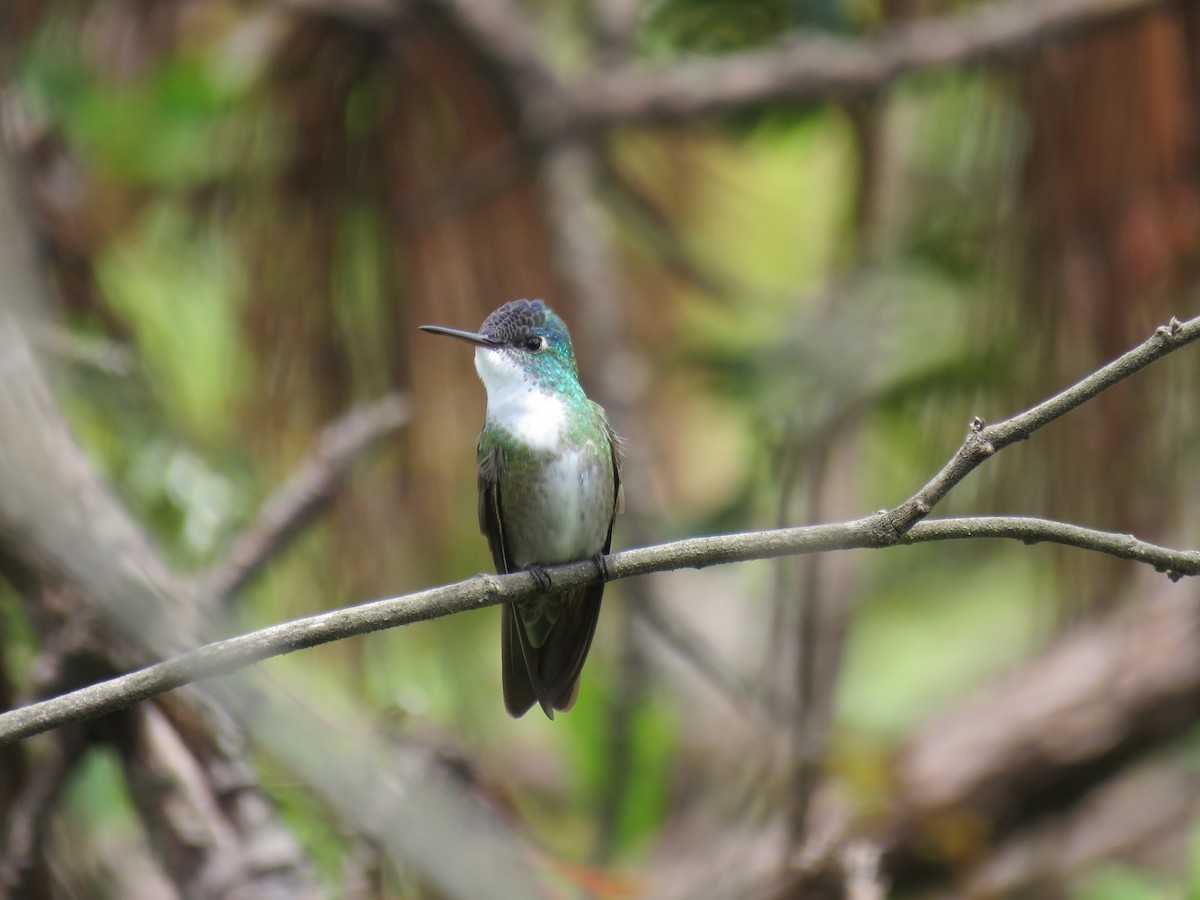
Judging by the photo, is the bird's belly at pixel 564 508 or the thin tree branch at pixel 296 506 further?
the bird's belly at pixel 564 508

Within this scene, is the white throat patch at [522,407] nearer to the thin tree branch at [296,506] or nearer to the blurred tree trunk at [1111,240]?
the thin tree branch at [296,506]

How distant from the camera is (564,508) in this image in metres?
3.04

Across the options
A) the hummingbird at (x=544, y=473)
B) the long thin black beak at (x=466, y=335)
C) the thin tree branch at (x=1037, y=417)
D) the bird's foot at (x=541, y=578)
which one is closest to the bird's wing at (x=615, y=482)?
the hummingbird at (x=544, y=473)

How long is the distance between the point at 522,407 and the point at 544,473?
0.16m

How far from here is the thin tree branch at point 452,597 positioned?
1758 mm

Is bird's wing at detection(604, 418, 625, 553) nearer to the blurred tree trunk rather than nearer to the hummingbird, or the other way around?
the hummingbird

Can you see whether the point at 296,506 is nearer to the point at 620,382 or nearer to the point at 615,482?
the point at 615,482

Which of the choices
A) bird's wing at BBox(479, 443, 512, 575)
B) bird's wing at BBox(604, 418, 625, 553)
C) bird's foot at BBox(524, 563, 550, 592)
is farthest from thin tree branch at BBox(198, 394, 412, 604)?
bird's wing at BBox(604, 418, 625, 553)

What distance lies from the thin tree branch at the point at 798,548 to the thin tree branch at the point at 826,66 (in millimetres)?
2329

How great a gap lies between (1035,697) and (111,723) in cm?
276

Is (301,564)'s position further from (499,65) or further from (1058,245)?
(1058,245)

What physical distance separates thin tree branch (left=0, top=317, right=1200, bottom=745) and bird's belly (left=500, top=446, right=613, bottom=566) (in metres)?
1.10

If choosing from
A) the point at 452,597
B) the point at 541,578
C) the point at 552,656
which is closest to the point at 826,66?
the point at 552,656

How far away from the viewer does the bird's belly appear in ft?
10.0
